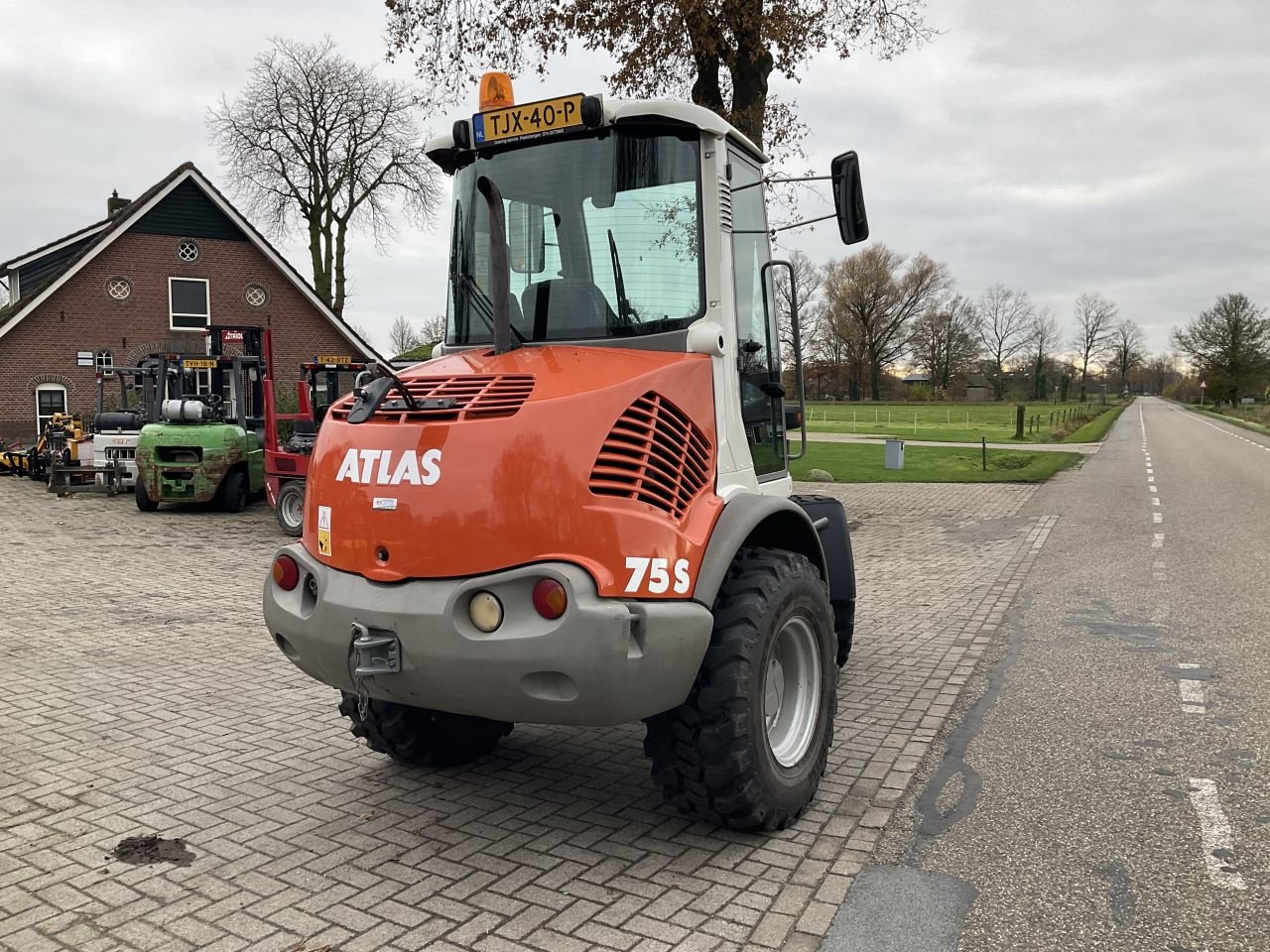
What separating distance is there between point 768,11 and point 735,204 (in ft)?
29.6

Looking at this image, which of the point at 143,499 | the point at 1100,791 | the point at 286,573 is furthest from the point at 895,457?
the point at 286,573

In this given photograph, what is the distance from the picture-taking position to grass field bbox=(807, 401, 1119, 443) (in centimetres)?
3947

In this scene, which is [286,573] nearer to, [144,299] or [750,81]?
[750,81]

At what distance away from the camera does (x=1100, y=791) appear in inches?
168

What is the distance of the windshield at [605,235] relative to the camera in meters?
3.87

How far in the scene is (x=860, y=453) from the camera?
93.7ft

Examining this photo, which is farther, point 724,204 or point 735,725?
point 724,204

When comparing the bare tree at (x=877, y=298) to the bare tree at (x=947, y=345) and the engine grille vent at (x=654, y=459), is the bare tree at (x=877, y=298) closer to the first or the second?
the bare tree at (x=947, y=345)

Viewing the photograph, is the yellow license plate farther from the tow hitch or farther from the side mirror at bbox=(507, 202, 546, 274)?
the tow hitch

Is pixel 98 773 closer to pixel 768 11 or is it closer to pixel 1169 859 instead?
pixel 1169 859

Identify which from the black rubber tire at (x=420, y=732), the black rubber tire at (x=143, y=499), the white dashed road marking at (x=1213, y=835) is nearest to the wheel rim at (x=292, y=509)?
the black rubber tire at (x=143, y=499)

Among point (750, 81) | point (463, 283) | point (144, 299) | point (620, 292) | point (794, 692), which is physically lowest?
point (794, 692)

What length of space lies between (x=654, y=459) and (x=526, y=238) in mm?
1246

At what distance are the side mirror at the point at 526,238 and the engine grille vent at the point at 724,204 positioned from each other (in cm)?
73
